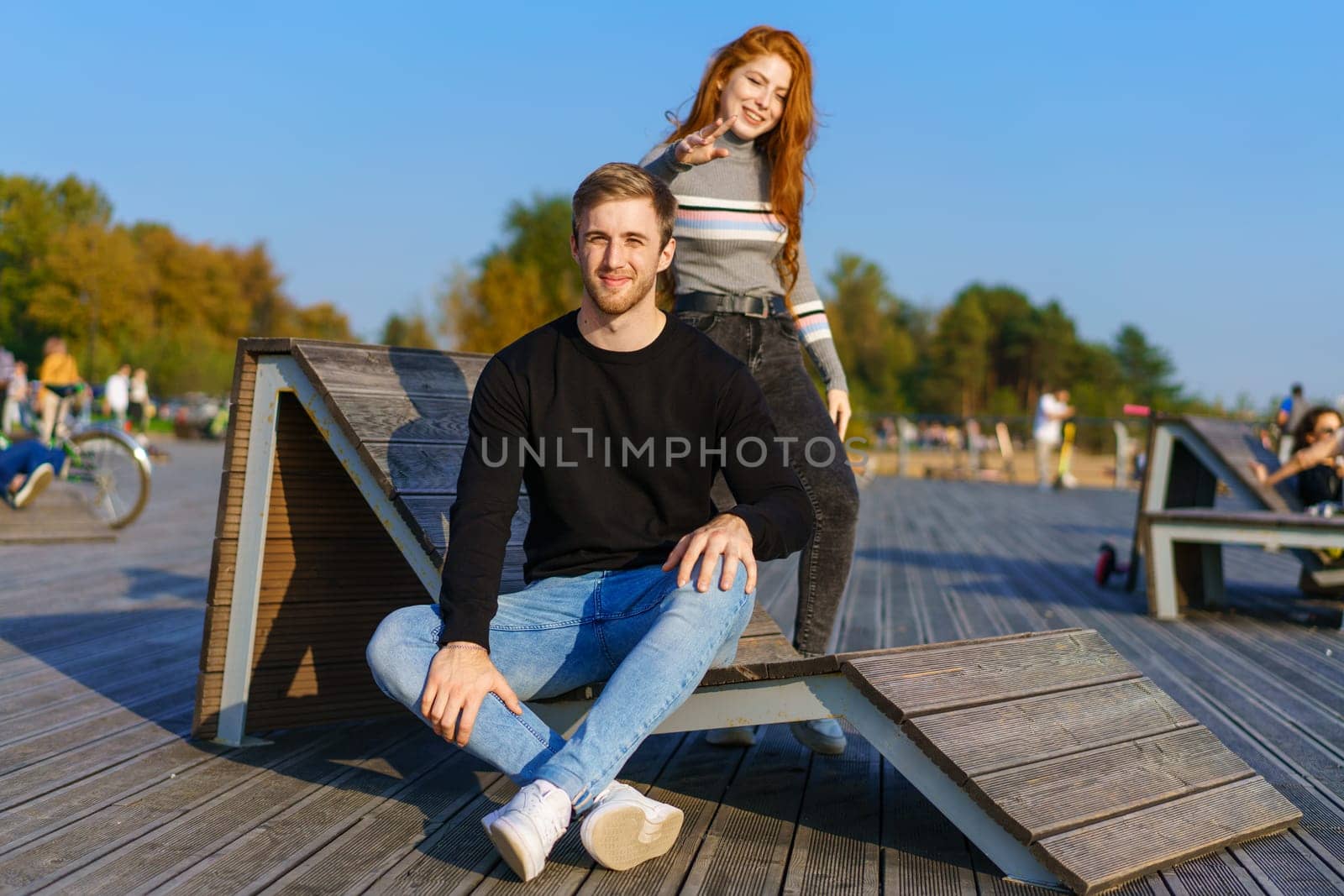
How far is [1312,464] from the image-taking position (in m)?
7.04

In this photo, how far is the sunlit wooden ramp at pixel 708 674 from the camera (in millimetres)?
2398

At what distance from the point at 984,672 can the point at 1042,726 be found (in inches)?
7.0

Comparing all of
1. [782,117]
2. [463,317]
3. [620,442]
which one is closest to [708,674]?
[620,442]

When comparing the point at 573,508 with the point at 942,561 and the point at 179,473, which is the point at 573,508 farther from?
the point at 179,473

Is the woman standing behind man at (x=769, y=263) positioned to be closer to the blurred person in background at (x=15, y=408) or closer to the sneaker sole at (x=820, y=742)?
the sneaker sole at (x=820, y=742)

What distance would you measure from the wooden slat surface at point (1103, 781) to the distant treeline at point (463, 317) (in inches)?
1487

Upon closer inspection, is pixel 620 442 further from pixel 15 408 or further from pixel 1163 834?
pixel 15 408

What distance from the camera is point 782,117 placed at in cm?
346

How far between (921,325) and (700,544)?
8932 cm

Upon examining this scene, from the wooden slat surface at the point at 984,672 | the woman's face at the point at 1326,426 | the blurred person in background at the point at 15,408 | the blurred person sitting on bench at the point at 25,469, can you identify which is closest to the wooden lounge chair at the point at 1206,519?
the woman's face at the point at 1326,426

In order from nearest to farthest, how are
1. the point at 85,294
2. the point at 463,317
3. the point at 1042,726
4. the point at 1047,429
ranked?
the point at 1042,726 → the point at 1047,429 → the point at 463,317 → the point at 85,294

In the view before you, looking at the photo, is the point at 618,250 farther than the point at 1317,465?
No

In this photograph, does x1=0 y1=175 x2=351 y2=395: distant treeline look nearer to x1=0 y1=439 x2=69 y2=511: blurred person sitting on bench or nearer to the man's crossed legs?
x1=0 y1=439 x2=69 y2=511: blurred person sitting on bench

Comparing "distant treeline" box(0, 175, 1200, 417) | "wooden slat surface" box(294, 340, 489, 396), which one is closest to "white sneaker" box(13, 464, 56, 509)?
"wooden slat surface" box(294, 340, 489, 396)
